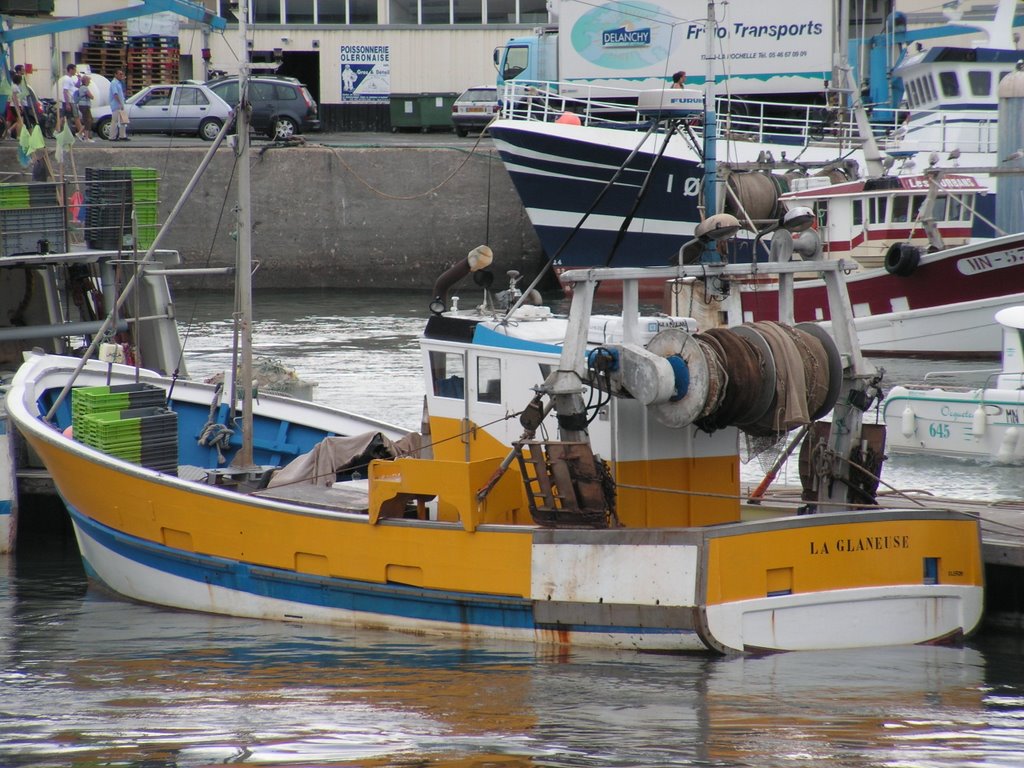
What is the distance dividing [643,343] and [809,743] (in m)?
3.01

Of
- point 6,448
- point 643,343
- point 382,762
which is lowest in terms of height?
point 382,762

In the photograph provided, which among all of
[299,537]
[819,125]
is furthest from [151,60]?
[299,537]

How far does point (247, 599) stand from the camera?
10.5 meters

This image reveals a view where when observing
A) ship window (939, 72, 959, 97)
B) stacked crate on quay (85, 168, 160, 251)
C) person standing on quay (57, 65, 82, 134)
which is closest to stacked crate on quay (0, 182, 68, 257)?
stacked crate on quay (85, 168, 160, 251)

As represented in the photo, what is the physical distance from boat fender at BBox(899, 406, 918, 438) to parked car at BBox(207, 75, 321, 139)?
21112mm

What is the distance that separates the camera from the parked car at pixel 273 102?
3484cm

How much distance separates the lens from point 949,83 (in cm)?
3231

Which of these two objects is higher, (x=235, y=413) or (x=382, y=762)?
(x=235, y=413)

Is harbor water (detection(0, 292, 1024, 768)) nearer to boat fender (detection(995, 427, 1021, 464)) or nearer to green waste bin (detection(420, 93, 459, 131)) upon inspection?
boat fender (detection(995, 427, 1021, 464))

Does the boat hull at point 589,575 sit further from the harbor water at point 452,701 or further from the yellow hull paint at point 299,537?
the harbor water at point 452,701

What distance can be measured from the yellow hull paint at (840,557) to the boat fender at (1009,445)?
7.43m

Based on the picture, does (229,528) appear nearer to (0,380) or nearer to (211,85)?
(0,380)

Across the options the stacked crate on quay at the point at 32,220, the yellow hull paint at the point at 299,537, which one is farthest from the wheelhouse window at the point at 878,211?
the yellow hull paint at the point at 299,537

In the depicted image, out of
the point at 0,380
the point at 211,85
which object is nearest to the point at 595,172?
the point at 211,85
